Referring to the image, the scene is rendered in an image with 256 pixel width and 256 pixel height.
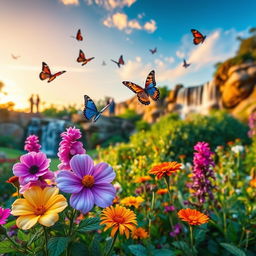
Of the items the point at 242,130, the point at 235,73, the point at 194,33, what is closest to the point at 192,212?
the point at 194,33

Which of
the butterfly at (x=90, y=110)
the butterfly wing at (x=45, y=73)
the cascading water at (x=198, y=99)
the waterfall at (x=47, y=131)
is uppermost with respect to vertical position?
the cascading water at (x=198, y=99)

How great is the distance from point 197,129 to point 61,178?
732 centimetres

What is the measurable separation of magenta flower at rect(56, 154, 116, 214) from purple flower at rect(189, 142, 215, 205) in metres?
0.86

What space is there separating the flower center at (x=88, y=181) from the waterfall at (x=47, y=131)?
1569 cm

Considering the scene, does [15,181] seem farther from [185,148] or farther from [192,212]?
[185,148]

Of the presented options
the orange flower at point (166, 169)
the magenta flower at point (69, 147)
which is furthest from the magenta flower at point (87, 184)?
the orange flower at point (166, 169)

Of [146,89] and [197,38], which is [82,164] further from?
[197,38]

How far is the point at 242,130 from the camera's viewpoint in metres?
9.36

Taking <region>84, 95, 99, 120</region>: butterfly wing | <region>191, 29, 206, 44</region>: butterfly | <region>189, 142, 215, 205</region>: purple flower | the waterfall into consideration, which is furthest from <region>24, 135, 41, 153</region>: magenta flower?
the waterfall

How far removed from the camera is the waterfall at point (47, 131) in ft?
53.5

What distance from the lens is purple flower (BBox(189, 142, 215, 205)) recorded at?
1535 mm

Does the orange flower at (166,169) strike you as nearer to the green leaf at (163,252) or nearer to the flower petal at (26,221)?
the green leaf at (163,252)

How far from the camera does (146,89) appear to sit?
1.06m

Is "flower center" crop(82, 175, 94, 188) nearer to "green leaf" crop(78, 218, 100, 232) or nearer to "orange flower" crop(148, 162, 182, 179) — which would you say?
"green leaf" crop(78, 218, 100, 232)
